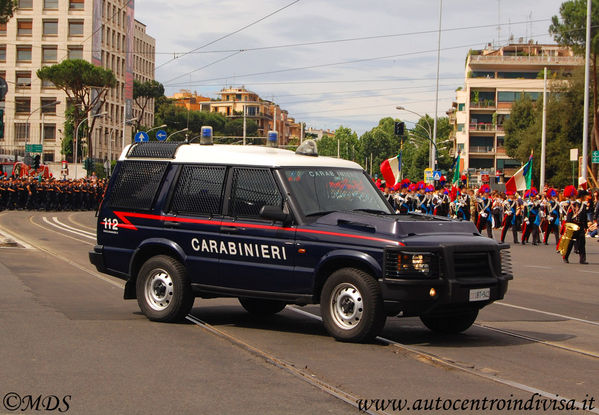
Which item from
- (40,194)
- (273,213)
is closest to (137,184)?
(273,213)

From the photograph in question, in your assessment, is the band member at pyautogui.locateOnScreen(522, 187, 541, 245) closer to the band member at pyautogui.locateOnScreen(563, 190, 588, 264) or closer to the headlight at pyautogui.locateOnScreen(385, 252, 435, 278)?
the band member at pyautogui.locateOnScreen(563, 190, 588, 264)

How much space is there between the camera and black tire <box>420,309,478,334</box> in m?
9.38

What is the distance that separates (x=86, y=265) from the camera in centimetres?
1711

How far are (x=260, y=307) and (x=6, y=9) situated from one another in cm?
4253

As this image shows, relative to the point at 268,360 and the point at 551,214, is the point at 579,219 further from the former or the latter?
the point at 268,360

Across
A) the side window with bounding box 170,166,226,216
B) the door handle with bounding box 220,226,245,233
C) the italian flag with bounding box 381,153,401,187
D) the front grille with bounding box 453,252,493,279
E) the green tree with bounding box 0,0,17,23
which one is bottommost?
the front grille with bounding box 453,252,493,279

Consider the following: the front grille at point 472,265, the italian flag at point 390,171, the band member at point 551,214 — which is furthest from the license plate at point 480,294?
the italian flag at point 390,171

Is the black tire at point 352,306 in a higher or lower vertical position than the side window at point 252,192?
lower

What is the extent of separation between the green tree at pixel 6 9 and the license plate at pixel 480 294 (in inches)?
1766

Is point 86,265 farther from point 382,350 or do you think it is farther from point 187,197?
point 382,350

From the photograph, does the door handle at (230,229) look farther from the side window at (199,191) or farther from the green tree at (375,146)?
the green tree at (375,146)

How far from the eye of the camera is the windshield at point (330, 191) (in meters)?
9.06

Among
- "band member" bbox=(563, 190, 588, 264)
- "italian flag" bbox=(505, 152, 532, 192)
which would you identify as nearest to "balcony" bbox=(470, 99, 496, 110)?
"italian flag" bbox=(505, 152, 532, 192)

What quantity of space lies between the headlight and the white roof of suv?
1.71 m
